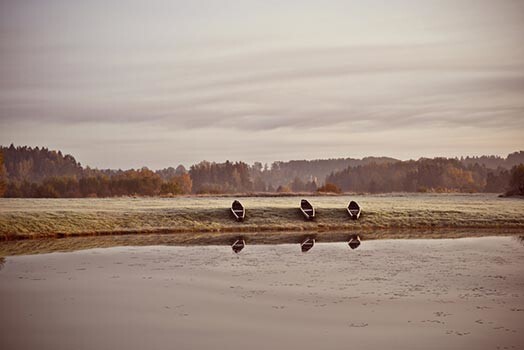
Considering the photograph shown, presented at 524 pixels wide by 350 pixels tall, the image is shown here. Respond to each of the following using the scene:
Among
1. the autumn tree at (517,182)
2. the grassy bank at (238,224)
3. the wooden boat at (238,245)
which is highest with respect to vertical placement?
the autumn tree at (517,182)

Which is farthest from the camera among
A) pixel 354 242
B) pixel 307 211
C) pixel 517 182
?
pixel 517 182

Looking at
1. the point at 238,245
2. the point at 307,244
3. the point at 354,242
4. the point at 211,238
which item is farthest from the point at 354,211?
the point at 238,245

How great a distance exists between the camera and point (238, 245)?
39.6 metres

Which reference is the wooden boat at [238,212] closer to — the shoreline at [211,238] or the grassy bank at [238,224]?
the grassy bank at [238,224]

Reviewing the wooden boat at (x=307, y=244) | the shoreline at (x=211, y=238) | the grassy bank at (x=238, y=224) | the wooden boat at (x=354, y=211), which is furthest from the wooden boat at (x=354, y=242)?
the wooden boat at (x=354, y=211)

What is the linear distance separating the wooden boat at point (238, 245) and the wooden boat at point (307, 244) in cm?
383

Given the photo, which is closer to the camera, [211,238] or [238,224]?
[211,238]

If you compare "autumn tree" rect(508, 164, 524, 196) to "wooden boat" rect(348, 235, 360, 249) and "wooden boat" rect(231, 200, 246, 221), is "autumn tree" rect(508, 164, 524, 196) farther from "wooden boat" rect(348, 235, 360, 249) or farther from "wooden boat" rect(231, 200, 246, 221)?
"wooden boat" rect(348, 235, 360, 249)

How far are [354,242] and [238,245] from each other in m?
8.03

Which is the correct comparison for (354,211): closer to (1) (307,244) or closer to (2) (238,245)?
(1) (307,244)

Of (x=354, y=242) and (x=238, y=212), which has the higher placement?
(x=238, y=212)

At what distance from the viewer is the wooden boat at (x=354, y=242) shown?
3903 cm

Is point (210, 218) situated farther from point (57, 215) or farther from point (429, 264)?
point (429, 264)

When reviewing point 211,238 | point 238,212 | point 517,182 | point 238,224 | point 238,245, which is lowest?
point 238,245
